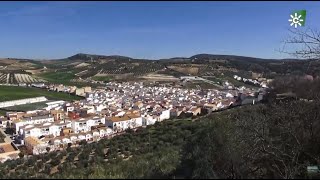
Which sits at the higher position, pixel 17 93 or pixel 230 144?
pixel 230 144

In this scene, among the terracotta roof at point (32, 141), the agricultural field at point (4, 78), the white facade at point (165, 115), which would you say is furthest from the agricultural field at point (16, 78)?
the terracotta roof at point (32, 141)

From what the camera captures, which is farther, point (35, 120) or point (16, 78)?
point (16, 78)

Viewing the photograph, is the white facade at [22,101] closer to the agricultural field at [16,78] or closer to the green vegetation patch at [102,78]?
the agricultural field at [16,78]

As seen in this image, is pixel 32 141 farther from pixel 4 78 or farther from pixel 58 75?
pixel 58 75

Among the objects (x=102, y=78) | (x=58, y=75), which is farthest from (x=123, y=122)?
(x=58, y=75)

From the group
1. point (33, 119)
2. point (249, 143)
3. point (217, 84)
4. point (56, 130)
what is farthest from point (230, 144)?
point (217, 84)

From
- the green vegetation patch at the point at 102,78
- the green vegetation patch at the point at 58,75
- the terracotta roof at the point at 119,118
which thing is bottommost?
the terracotta roof at the point at 119,118

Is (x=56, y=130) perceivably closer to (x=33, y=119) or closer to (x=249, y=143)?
(x=33, y=119)

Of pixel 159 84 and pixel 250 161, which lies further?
pixel 159 84
